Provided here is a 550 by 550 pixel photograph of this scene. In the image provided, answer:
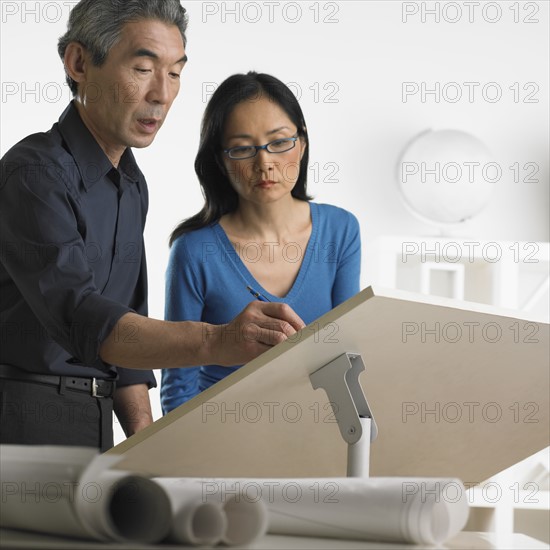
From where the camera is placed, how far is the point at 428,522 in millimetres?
757

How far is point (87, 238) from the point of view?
5.22 ft

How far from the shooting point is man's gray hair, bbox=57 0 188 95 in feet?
5.32

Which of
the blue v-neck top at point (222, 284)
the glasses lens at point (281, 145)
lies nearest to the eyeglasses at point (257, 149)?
the glasses lens at point (281, 145)

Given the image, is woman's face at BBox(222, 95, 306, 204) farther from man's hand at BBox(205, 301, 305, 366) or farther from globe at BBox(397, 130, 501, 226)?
globe at BBox(397, 130, 501, 226)

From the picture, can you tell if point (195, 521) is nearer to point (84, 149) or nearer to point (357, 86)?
point (84, 149)

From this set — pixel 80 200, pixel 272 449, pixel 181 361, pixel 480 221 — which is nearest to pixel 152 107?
pixel 80 200

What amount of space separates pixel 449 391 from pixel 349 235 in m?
1.04

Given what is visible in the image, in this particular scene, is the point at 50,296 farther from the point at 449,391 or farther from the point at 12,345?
the point at 449,391

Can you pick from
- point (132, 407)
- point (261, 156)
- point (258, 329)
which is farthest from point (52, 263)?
point (261, 156)

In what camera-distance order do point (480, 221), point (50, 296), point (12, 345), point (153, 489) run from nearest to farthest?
point (153, 489) → point (50, 296) → point (12, 345) → point (480, 221)

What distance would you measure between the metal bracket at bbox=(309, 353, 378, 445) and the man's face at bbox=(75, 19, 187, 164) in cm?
81

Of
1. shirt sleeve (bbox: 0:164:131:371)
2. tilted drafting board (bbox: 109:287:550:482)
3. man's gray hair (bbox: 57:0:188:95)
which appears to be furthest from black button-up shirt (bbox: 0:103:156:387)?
tilted drafting board (bbox: 109:287:550:482)

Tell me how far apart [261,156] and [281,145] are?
0.07 meters

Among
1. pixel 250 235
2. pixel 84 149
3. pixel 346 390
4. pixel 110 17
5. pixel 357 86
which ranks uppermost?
pixel 357 86
